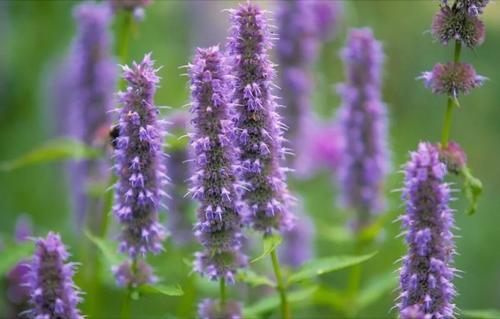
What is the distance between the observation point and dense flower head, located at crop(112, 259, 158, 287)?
441 cm

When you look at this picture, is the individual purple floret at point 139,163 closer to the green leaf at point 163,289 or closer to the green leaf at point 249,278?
the green leaf at point 163,289

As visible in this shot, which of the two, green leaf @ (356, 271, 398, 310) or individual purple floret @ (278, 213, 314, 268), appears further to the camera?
individual purple floret @ (278, 213, 314, 268)

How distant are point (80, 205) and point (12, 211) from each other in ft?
4.07

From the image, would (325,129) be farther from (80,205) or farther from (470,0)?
(470,0)

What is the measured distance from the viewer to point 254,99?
394cm

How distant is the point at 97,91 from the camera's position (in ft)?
22.5

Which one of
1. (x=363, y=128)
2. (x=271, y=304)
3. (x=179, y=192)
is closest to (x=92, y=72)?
(x=179, y=192)

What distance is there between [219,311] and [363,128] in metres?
2.67

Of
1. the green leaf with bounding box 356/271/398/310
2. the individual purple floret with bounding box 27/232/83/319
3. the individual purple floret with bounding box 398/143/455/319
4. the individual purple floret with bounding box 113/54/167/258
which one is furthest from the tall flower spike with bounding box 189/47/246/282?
the green leaf with bounding box 356/271/398/310

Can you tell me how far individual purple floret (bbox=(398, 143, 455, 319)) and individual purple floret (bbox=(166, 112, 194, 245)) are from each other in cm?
299

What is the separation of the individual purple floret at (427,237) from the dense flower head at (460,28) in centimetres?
73

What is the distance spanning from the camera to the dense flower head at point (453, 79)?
417 centimetres

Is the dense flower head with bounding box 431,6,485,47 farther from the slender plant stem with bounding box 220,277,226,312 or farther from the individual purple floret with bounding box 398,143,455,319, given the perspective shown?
the slender plant stem with bounding box 220,277,226,312

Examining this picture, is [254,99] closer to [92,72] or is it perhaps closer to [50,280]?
[50,280]
